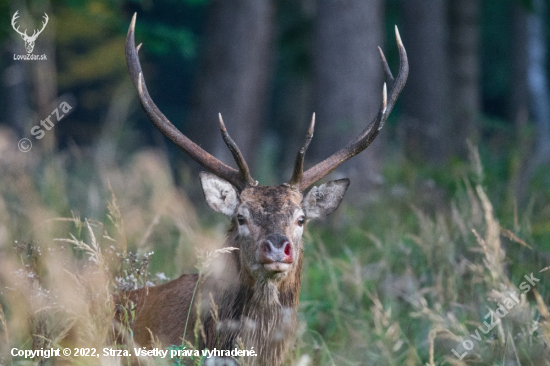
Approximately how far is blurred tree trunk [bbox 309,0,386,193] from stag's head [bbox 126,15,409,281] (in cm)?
457

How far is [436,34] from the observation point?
13.7 meters

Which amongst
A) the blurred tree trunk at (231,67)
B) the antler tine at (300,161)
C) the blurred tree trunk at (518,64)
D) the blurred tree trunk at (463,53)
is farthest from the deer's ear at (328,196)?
the blurred tree trunk at (518,64)

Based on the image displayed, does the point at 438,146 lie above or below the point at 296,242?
above

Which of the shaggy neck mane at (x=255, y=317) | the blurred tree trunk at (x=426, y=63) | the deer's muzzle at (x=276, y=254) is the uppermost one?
the blurred tree trunk at (x=426, y=63)

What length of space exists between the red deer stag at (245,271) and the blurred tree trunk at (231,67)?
577 cm

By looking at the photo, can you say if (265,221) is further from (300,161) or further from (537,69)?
(537,69)

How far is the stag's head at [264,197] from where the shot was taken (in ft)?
13.2

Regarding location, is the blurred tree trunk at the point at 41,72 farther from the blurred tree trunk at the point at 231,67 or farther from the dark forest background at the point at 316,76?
the blurred tree trunk at the point at 231,67

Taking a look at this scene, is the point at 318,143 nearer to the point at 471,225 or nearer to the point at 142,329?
the point at 471,225

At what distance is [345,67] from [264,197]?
217 inches

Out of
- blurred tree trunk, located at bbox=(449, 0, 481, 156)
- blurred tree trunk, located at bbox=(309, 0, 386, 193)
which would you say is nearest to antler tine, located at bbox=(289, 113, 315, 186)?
blurred tree trunk, located at bbox=(309, 0, 386, 193)

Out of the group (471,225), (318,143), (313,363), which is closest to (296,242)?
(313,363)

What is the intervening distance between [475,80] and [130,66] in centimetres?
1217

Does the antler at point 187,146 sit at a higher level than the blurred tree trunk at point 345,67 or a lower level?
lower
